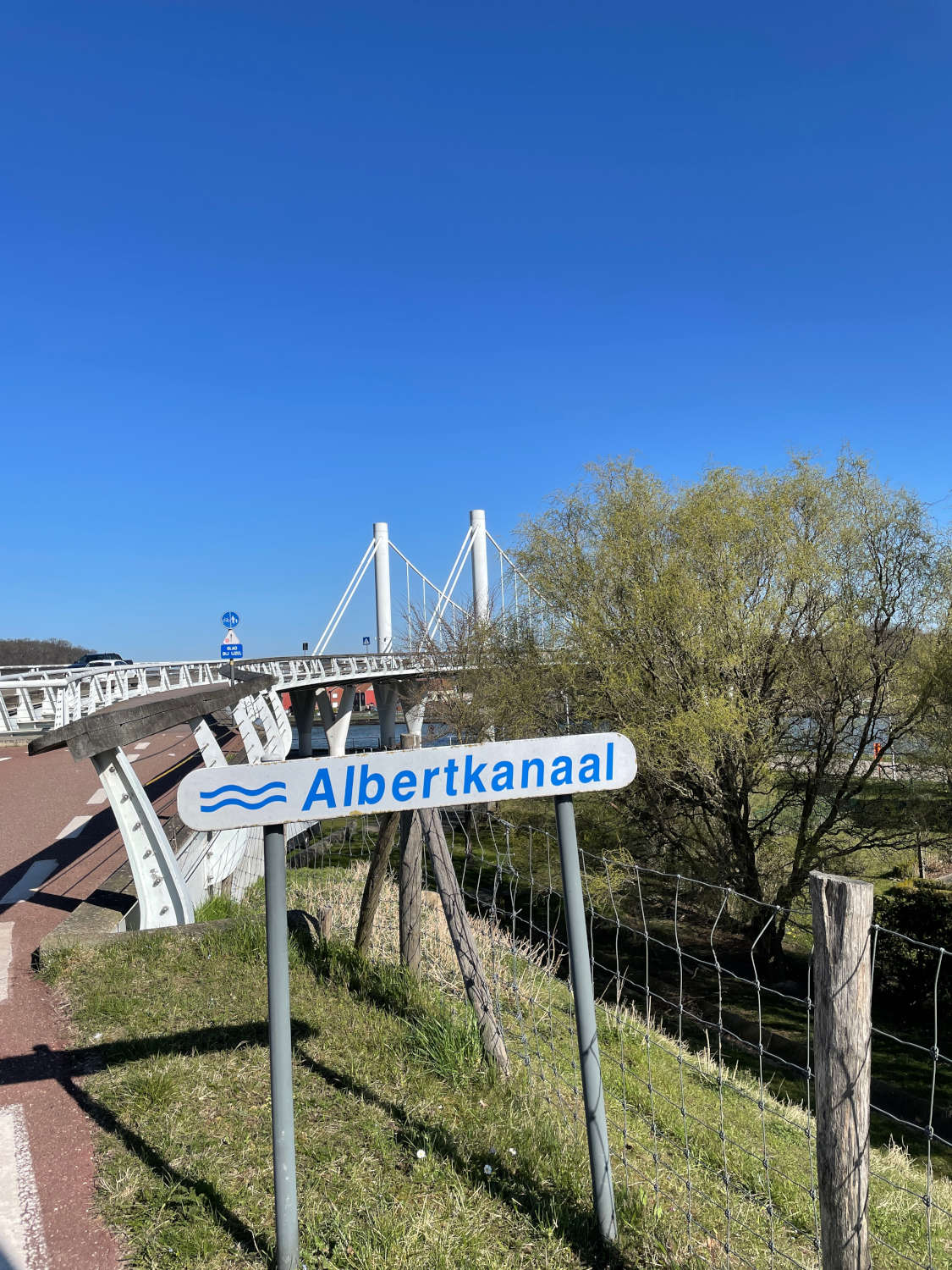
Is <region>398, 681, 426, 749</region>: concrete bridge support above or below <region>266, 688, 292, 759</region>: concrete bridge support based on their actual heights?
below

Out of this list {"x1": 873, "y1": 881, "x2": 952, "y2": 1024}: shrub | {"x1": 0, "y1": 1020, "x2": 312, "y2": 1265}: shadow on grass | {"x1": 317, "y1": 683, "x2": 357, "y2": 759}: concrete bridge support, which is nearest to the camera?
{"x1": 0, "y1": 1020, "x2": 312, "y2": 1265}: shadow on grass

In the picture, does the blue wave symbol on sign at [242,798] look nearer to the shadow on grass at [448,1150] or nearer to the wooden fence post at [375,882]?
the shadow on grass at [448,1150]

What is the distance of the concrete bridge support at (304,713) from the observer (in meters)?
47.1

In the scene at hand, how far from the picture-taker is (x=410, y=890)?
→ 15.7 ft

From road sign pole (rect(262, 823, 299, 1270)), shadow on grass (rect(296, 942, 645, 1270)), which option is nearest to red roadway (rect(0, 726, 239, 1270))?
road sign pole (rect(262, 823, 299, 1270))

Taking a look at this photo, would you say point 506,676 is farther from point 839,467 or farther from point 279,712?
point 839,467

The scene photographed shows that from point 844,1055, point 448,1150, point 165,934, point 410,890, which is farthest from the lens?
point 165,934

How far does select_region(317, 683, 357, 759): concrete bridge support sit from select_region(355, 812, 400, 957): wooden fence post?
47425 millimetres

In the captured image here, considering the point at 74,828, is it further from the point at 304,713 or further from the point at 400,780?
the point at 304,713

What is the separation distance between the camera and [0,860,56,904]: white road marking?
293 inches

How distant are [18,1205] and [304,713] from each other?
47807 mm

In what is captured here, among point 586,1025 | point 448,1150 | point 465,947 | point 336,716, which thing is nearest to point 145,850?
point 465,947

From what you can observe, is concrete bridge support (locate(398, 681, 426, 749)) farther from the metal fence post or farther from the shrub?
the metal fence post

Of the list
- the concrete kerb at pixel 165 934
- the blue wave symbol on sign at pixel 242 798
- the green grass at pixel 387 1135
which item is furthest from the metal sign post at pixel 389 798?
the concrete kerb at pixel 165 934
